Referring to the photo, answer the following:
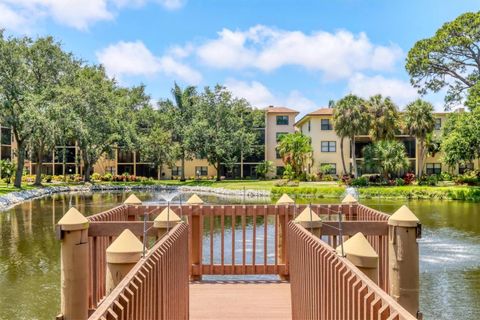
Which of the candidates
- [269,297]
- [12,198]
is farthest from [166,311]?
[12,198]

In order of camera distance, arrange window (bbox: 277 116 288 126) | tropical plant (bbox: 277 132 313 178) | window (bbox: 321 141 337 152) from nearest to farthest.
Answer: tropical plant (bbox: 277 132 313 178)
window (bbox: 321 141 337 152)
window (bbox: 277 116 288 126)

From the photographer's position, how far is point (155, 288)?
348 cm

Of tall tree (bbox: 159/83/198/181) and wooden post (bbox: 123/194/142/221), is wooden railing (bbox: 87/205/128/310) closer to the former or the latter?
wooden post (bbox: 123/194/142/221)

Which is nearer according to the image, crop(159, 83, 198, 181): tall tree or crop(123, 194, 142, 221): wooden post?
crop(123, 194, 142, 221): wooden post

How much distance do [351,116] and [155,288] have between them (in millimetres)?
44068

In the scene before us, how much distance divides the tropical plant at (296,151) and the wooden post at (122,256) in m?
43.9

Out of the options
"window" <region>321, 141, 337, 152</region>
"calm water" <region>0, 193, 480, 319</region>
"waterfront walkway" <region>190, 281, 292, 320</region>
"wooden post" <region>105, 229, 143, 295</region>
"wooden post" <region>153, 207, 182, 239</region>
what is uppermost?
"window" <region>321, 141, 337, 152</region>

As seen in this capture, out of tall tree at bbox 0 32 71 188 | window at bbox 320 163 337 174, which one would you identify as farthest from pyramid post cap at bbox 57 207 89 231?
window at bbox 320 163 337 174

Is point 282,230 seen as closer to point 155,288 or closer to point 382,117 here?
point 155,288

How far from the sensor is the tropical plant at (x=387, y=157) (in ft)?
146

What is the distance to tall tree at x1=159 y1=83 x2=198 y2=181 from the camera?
191 feet

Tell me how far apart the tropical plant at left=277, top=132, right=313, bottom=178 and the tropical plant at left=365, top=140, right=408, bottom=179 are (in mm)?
6438

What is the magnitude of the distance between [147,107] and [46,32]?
75.9ft

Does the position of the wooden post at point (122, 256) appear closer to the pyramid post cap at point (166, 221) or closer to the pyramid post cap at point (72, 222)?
the pyramid post cap at point (72, 222)
